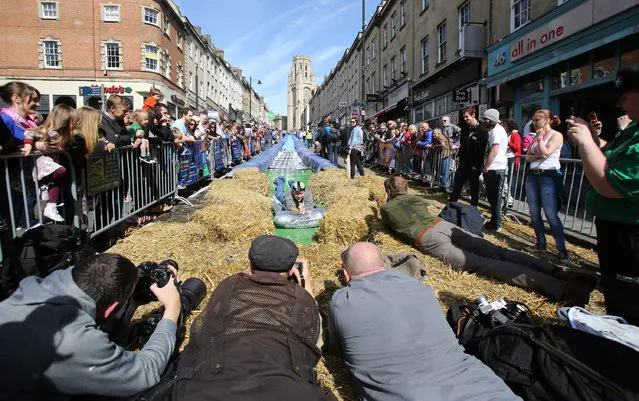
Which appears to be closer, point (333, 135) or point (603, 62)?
point (603, 62)

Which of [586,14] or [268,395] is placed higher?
[586,14]

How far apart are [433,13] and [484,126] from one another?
1652 centimetres

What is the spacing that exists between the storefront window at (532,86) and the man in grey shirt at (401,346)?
12578mm

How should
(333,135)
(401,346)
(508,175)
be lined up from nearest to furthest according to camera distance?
(401,346)
(508,175)
(333,135)

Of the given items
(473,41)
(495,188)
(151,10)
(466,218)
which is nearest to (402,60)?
(473,41)

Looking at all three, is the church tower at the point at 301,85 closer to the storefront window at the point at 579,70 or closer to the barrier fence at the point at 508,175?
the barrier fence at the point at 508,175

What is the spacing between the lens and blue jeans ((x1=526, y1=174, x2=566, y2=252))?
491 centimetres

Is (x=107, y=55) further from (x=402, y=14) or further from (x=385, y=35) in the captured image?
(x=402, y=14)

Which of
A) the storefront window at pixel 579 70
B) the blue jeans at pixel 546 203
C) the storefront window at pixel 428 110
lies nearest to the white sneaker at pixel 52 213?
the blue jeans at pixel 546 203

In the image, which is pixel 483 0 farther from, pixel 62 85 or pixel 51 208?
pixel 62 85

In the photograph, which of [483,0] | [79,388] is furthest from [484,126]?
[483,0]

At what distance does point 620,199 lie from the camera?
234 centimetres

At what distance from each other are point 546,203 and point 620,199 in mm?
2846

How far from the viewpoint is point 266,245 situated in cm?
252
